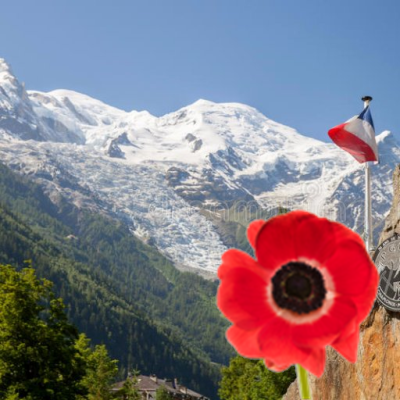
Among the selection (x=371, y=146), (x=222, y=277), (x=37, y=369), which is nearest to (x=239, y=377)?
(x=37, y=369)

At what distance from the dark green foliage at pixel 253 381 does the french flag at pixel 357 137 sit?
77.9 ft

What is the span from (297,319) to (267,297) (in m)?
0.10

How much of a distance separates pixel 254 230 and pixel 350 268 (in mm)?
A: 312

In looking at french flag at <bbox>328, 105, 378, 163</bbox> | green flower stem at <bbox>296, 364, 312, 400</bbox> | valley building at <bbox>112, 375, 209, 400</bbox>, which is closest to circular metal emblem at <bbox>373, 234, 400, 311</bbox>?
french flag at <bbox>328, 105, 378, 163</bbox>

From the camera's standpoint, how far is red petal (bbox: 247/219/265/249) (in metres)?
1.64

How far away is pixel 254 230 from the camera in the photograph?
176 cm

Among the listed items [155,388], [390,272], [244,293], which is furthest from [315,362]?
[155,388]

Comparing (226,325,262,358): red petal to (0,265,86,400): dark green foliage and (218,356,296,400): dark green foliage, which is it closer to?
(0,265,86,400): dark green foliage

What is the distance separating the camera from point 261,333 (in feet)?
5.26

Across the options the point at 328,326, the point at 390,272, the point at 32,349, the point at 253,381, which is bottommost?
the point at 328,326

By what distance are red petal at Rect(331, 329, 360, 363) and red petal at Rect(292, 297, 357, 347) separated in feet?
0.13

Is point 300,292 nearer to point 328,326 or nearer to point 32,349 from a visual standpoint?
point 328,326

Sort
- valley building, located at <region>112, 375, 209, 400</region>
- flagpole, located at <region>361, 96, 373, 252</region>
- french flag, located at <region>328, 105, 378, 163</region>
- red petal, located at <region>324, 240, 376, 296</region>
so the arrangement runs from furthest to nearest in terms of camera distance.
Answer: valley building, located at <region>112, 375, 209, 400</region>, flagpole, located at <region>361, 96, 373, 252</region>, french flag, located at <region>328, 105, 378, 163</region>, red petal, located at <region>324, 240, 376, 296</region>

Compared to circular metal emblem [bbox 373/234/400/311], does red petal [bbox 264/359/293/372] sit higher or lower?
lower
